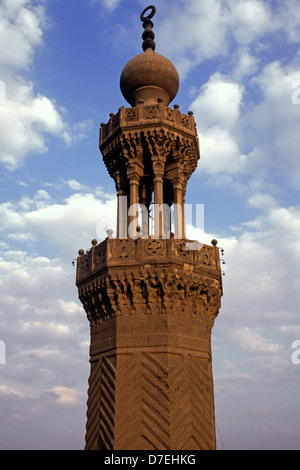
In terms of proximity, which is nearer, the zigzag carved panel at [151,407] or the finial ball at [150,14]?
the zigzag carved panel at [151,407]

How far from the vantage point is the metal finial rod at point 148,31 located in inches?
851

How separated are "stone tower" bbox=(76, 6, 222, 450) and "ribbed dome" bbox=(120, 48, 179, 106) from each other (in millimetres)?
1431

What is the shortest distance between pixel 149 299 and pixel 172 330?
131 cm

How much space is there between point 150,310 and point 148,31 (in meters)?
13.3

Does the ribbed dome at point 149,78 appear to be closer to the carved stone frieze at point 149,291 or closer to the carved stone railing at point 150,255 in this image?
the carved stone railing at point 150,255

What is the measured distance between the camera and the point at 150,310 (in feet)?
53.3

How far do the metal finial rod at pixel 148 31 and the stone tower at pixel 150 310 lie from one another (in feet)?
13.5

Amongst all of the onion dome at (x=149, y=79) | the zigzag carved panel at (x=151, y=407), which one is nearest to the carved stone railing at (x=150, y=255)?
the zigzag carved panel at (x=151, y=407)

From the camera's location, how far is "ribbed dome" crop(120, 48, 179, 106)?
2020cm

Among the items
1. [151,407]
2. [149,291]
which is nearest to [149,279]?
[149,291]

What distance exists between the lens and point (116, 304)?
16.5 m

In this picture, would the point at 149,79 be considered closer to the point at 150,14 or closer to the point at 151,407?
the point at 150,14

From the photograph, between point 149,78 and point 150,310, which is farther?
point 149,78
